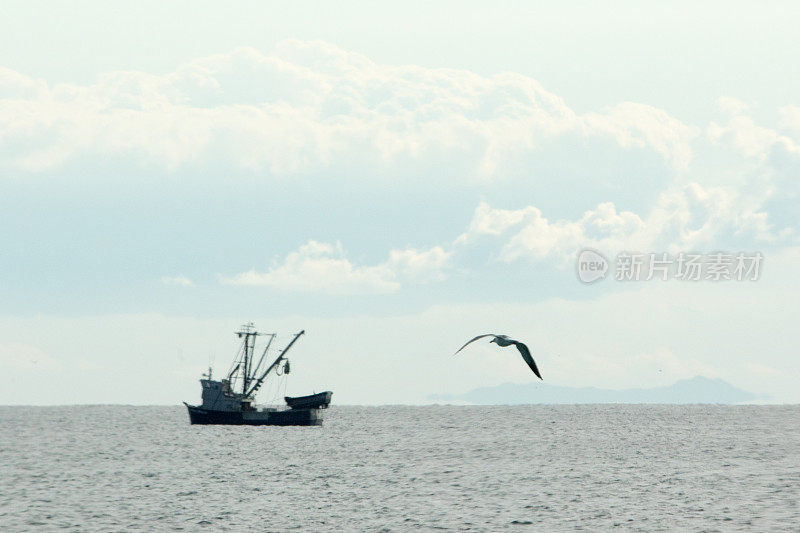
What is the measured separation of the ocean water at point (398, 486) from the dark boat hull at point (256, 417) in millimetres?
5725

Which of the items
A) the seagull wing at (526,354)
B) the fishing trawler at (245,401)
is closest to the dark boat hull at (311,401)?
the fishing trawler at (245,401)

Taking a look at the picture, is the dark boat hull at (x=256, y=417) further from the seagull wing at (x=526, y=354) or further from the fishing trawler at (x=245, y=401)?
the seagull wing at (x=526, y=354)

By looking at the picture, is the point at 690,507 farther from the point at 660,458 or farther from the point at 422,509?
the point at 660,458

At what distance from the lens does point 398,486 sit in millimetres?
58844

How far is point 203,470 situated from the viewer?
2776 inches

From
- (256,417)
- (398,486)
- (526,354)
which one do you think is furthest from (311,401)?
(526,354)

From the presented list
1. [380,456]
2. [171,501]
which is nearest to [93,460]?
[380,456]

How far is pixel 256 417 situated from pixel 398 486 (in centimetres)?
5565

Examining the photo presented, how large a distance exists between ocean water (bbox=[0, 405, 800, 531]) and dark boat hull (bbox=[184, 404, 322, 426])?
5.73m

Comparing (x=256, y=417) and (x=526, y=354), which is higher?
(x=526, y=354)

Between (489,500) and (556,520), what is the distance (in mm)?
7582

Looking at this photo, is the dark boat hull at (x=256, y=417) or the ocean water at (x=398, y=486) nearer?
the ocean water at (x=398, y=486)

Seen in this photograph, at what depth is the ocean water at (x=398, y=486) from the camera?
44031 millimetres

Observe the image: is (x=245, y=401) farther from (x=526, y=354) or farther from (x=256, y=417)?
(x=526, y=354)
